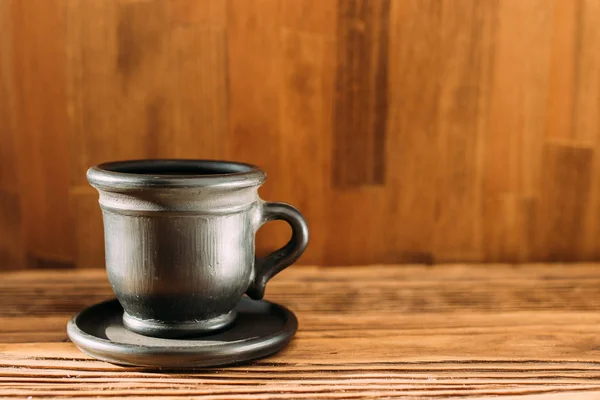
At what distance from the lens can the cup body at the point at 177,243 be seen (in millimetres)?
586

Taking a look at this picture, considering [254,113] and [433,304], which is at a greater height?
[254,113]

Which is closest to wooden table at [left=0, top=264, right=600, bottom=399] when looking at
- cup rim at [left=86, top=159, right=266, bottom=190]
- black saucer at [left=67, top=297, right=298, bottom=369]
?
black saucer at [left=67, top=297, right=298, bottom=369]

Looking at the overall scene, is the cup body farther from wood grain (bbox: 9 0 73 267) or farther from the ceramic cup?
wood grain (bbox: 9 0 73 267)

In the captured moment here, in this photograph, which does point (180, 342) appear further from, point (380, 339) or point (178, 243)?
point (380, 339)

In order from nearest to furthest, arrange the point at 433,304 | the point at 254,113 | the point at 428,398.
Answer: the point at 428,398 → the point at 433,304 → the point at 254,113

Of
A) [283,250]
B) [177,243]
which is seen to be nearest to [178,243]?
[177,243]

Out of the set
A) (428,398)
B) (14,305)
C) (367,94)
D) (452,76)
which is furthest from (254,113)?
(428,398)

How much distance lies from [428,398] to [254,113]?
1.52 ft

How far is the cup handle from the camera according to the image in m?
0.67

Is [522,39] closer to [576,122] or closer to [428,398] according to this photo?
[576,122]

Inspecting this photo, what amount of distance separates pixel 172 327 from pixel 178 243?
0.26 feet

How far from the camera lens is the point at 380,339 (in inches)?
26.2

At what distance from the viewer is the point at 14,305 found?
0.75 meters

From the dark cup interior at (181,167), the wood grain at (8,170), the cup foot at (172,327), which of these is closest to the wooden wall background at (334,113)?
the wood grain at (8,170)
